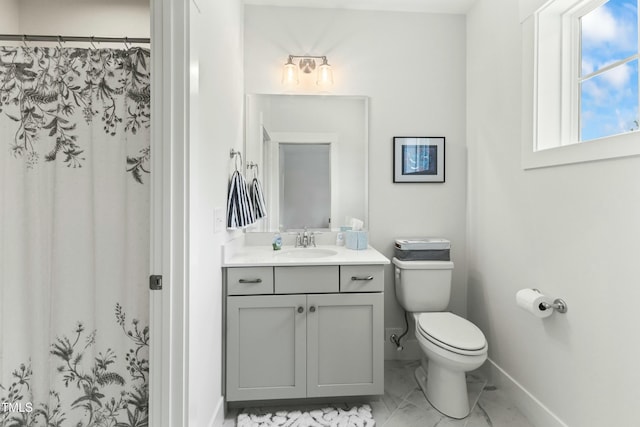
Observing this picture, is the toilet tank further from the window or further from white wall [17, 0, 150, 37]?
white wall [17, 0, 150, 37]

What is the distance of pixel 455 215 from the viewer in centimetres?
242

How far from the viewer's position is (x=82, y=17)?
1814mm

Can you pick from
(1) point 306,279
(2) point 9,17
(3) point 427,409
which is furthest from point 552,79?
(2) point 9,17

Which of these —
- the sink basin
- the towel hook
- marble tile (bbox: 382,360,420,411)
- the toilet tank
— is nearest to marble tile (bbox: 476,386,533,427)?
marble tile (bbox: 382,360,420,411)

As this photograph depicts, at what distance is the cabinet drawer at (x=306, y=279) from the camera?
5.76 ft

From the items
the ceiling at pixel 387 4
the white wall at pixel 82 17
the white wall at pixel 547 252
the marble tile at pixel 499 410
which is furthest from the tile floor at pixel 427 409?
the ceiling at pixel 387 4

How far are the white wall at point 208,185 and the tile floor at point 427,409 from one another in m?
0.47

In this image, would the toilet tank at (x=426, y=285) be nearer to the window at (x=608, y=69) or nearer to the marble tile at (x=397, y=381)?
the marble tile at (x=397, y=381)

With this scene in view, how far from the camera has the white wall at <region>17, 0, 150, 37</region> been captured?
70.9 inches

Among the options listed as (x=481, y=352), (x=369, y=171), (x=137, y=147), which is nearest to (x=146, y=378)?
(x=137, y=147)

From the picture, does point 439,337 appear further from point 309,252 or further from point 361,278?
point 309,252

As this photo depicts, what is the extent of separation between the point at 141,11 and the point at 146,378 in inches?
76.9

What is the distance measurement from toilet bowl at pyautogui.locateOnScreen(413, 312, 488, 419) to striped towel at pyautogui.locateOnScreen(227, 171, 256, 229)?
1206mm

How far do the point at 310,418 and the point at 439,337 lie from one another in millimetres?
825
